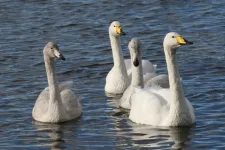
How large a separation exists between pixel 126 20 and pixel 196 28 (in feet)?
8.14

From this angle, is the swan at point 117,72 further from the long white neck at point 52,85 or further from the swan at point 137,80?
the long white neck at point 52,85

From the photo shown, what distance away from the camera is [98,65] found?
797 inches

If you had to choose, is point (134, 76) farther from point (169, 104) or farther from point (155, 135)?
point (155, 135)

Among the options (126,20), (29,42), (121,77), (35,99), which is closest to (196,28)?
(126,20)

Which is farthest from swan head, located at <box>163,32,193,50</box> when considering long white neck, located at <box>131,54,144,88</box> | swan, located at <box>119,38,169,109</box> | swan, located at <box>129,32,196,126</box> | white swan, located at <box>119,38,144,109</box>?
long white neck, located at <box>131,54,144,88</box>

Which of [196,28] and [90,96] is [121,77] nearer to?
[90,96]

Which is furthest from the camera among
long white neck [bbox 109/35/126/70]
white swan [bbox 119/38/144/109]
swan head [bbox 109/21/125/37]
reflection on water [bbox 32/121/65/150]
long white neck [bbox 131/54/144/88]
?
long white neck [bbox 109/35/126/70]

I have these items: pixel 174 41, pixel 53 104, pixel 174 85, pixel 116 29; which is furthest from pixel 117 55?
pixel 174 41

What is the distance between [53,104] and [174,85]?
223cm

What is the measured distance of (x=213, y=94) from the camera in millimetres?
Answer: 17078

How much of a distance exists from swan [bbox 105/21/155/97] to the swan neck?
2933 mm

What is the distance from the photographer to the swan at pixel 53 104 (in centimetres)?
1612

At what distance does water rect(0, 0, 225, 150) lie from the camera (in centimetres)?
1477

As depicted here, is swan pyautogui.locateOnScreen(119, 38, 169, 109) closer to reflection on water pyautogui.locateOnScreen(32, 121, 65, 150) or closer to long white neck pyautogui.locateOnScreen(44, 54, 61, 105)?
long white neck pyautogui.locateOnScreen(44, 54, 61, 105)
